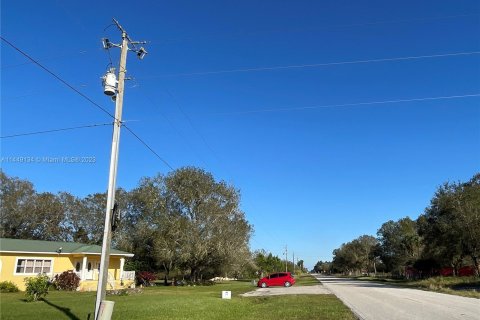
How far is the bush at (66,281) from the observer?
34.8 m

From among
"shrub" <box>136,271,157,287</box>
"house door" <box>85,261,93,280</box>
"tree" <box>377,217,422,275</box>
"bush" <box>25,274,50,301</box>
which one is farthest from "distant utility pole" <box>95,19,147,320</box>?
"tree" <box>377,217,422,275</box>

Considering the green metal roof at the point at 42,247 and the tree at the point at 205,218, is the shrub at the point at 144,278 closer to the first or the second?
the tree at the point at 205,218

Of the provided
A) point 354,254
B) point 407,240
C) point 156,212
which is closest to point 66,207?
point 156,212

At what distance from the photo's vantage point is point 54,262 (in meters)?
37.7

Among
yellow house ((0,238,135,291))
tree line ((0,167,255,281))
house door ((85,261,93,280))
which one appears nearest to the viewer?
yellow house ((0,238,135,291))

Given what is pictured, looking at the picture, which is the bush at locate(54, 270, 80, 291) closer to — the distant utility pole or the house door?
the house door

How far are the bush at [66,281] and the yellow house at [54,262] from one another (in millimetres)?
832

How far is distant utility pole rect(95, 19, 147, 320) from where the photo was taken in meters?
13.6

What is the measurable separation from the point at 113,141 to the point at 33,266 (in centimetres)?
2630

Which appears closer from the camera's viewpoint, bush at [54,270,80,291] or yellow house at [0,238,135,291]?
yellow house at [0,238,135,291]

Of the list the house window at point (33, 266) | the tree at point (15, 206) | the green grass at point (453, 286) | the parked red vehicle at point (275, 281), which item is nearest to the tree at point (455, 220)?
the green grass at point (453, 286)

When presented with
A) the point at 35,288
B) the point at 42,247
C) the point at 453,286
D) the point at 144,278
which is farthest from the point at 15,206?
the point at 453,286

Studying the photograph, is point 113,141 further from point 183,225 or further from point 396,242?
point 396,242

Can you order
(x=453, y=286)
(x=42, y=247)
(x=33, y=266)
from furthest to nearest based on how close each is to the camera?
1. (x=453, y=286)
2. (x=42, y=247)
3. (x=33, y=266)
